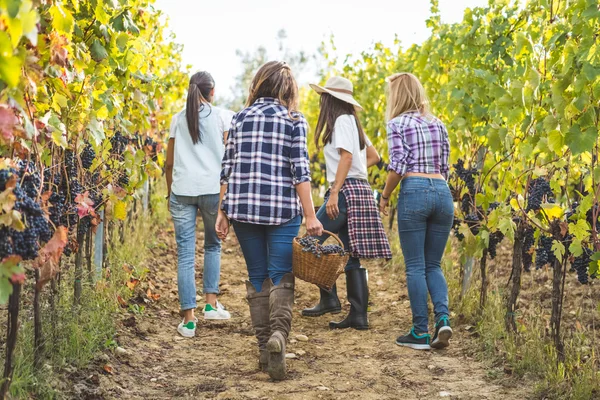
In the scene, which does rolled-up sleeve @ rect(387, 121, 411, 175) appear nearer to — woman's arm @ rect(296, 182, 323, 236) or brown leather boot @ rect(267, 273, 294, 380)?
woman's arm @ rect(296, 182, 323, 236)

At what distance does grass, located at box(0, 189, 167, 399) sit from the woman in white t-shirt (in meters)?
0.53

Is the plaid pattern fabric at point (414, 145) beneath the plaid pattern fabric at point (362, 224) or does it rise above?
above

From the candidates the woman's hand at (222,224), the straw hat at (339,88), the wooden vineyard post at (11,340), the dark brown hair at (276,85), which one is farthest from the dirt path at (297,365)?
the straw hat at (339,88)

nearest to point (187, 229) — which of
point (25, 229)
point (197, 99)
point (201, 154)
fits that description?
point (201, 154)

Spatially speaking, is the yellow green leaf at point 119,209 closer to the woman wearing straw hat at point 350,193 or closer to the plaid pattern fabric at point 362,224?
the woman wearing straw hat at point 350,193

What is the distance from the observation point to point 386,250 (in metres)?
4.95

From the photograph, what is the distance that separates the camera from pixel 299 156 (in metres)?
3.73

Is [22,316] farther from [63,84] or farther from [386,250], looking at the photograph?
[386,250]

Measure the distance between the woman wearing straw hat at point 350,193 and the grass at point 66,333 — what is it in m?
1.62

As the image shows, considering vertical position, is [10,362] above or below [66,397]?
above

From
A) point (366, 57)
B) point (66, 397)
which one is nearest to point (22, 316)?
Result: point (66, 397)

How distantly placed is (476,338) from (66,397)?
2713 mm

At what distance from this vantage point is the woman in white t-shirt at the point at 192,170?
4750 millimetres

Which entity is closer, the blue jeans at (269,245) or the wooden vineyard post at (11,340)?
the wooden vineyard post at (11,340)
